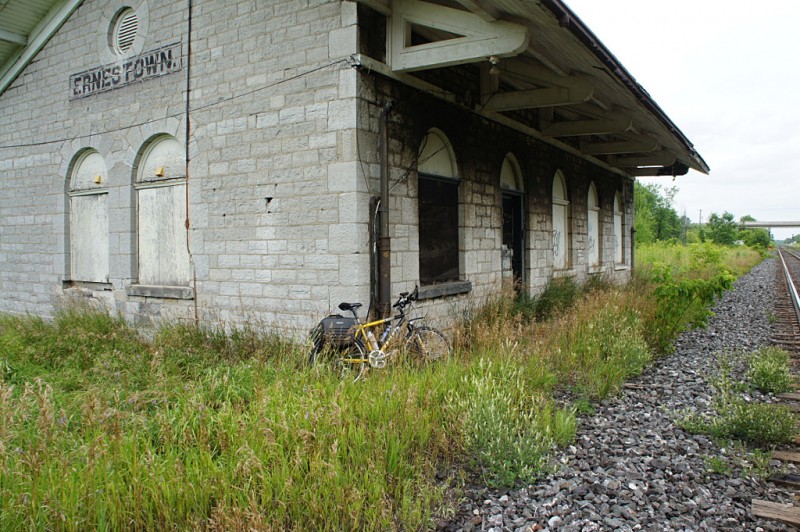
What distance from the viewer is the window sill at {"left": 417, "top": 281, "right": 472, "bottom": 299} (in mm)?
7198

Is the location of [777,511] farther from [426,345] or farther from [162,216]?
[162,216]

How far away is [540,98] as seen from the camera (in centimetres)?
799

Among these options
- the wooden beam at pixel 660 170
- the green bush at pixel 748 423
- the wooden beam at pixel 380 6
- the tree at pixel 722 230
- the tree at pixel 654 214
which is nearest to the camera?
the green bush at pixel 748 423

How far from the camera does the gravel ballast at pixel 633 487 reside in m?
3.20

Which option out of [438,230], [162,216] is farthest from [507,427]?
[162,216]

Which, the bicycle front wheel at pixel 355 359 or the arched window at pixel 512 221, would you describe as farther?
the arched window at pixel 512 221

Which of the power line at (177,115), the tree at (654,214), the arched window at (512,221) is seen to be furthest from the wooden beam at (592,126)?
the tree at (654,214)

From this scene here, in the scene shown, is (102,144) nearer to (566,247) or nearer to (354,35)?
(354,35)

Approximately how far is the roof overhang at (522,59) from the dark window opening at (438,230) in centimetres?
130

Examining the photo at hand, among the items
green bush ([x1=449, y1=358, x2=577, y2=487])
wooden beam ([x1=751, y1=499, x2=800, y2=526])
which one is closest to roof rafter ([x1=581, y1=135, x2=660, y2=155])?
green bush ([x1=449, y1=358, x2=577, y2=487])

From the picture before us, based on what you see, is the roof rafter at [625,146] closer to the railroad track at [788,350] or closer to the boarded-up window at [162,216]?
the railroad track at [788,350]

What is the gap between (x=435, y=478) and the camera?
11.9 ft

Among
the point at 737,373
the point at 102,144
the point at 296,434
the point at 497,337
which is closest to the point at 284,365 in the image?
the point at 296,434

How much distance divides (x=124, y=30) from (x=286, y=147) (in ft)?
14.1
